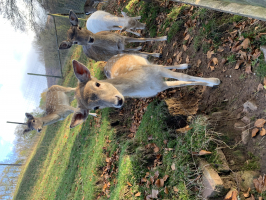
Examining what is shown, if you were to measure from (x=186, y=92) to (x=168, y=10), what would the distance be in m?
3.23

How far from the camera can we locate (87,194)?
6.77 metres

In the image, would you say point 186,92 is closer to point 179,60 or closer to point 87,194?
point 179,60

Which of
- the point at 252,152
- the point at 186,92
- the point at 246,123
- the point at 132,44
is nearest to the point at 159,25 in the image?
the point at 132,44

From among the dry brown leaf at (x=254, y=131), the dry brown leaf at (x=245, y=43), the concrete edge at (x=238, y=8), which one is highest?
the dry brown leaf at (x=245, y=43)

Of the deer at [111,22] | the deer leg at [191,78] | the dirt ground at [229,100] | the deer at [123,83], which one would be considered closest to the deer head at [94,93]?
the deer at [123,83]

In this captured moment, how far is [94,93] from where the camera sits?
3.50m

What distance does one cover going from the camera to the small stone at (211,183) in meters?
2.82

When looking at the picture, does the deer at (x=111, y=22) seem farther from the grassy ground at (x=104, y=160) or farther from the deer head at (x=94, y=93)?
the deer head at (x=94, y=93)

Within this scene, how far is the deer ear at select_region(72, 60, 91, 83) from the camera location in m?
3.68

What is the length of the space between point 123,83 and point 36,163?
1275cm

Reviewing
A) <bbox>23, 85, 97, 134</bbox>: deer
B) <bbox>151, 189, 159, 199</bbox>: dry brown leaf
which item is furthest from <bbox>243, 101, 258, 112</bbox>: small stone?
<bbox>23, 85, 97, 134</bbox>: deer

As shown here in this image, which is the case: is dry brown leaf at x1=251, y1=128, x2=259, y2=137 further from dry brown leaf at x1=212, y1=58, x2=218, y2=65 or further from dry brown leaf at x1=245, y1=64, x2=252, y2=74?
dry brown leaf at x1=212, y1=58, x2=218, y2=65

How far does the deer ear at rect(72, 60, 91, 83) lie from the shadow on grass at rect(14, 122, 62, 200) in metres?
10.5

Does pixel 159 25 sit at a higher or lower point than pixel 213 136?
higher
